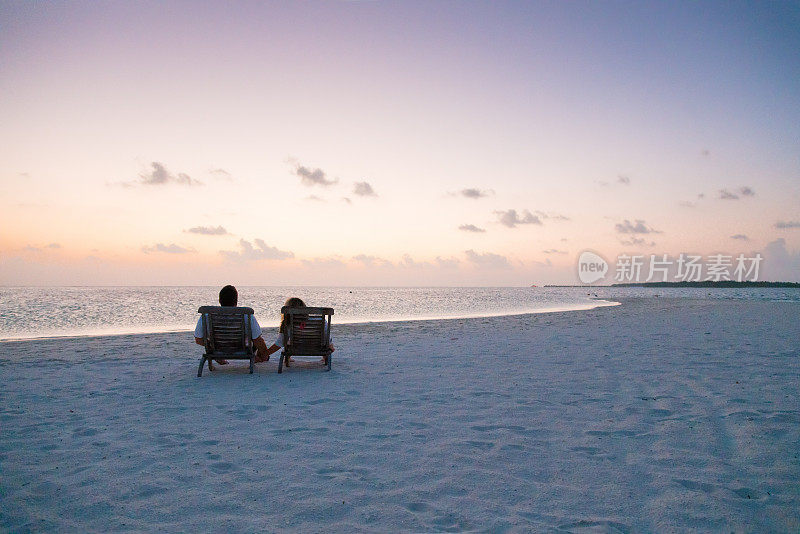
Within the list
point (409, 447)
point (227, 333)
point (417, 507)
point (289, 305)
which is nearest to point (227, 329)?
point (227, 333)

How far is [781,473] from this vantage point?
4012 millimetres

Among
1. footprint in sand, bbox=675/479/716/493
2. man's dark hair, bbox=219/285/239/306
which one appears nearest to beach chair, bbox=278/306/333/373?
man's dark hair, bbox=219/285/239/306

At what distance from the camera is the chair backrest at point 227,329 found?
26.9 ft

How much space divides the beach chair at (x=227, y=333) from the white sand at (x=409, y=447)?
1.48ft

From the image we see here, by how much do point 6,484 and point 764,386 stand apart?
9.18 m

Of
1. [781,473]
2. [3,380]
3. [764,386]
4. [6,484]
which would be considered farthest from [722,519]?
[3,380]

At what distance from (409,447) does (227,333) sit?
4.89 meters

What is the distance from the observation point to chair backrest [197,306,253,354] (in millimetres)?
8195

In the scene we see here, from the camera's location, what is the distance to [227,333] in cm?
834

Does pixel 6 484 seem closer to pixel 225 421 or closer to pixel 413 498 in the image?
pixel 225 421

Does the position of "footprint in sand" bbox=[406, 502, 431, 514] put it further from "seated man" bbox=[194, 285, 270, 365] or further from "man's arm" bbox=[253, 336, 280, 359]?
"man's arm" bbox=[253, 336, 280, 359]

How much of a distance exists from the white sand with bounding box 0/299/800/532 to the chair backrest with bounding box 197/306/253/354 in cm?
57

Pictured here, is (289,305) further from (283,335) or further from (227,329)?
(227,329)

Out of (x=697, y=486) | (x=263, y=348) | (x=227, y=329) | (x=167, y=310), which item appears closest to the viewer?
(x=697, y=486)
